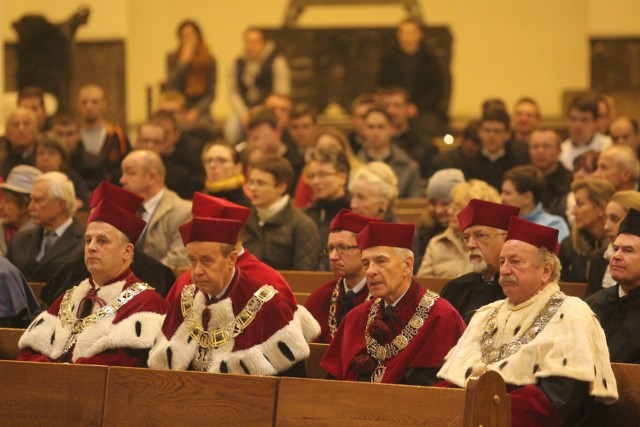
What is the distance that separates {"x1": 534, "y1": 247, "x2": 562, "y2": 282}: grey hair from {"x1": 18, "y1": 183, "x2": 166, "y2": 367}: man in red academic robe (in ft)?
6.17

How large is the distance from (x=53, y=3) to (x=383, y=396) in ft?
46.9

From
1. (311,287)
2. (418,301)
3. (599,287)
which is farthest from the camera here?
(311,287)

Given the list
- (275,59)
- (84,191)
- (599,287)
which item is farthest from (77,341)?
(275,59)

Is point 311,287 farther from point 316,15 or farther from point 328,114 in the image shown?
point 316,15

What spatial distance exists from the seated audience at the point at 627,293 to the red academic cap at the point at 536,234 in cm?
57

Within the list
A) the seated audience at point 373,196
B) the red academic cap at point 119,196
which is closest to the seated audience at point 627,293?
the seated audience at point 373,196

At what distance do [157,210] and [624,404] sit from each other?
4.14m

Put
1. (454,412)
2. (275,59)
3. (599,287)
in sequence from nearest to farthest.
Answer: (454,412), (599,287), (275,59)

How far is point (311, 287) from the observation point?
28.0ft

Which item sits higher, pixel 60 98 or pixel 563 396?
pixel 60 98

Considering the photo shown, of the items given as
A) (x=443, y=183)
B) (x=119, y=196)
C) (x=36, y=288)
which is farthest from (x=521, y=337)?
(x=36, y=288)

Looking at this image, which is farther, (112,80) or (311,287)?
(112,80)

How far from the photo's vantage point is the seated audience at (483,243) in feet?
22.4

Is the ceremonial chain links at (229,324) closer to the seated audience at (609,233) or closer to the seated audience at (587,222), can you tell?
the seated audience at (609,233)
